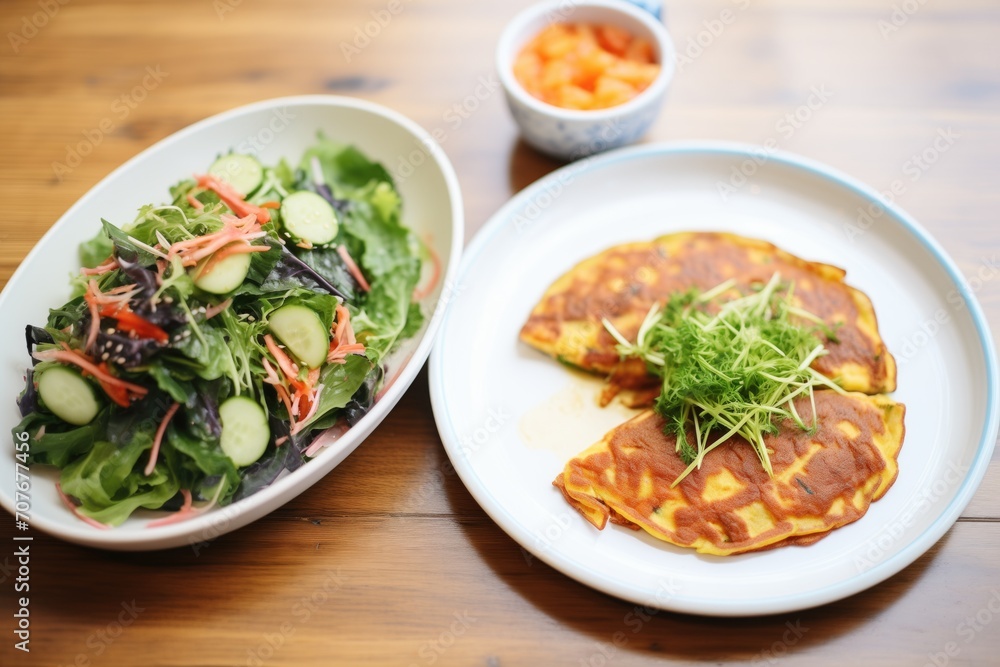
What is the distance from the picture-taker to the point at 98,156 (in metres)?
3.38

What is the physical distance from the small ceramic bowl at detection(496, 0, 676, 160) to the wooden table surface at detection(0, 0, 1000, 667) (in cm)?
26

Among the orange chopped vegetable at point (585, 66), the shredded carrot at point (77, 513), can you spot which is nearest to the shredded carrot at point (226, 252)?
the shredded carrot at point (77, 513)

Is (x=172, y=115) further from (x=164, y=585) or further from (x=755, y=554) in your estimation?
(x=755, y=554)

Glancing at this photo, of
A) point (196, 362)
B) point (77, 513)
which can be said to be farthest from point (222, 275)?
point (77, 513)

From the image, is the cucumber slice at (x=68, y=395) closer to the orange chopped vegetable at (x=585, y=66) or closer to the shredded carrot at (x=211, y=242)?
the shredded carrot at (x=211, y=242)

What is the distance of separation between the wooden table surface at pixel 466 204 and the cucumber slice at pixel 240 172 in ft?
2.13

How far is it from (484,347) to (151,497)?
117cm

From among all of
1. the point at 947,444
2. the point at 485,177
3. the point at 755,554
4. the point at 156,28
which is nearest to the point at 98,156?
→ the point at 156,28

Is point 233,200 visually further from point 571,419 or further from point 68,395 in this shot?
point 571,419

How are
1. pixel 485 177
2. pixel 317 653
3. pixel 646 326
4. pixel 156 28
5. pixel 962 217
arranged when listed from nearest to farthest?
pixel 317 653
pixel 646 326
pixel 962 217
pixel 485 177
pixel 156 28

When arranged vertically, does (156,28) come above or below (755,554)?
above

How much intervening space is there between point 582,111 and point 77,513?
2286 millimetres

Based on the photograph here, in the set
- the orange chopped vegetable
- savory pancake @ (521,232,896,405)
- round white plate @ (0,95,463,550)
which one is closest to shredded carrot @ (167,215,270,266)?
round white plate @ (0,95,463,550)

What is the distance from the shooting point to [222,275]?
2.14 m
